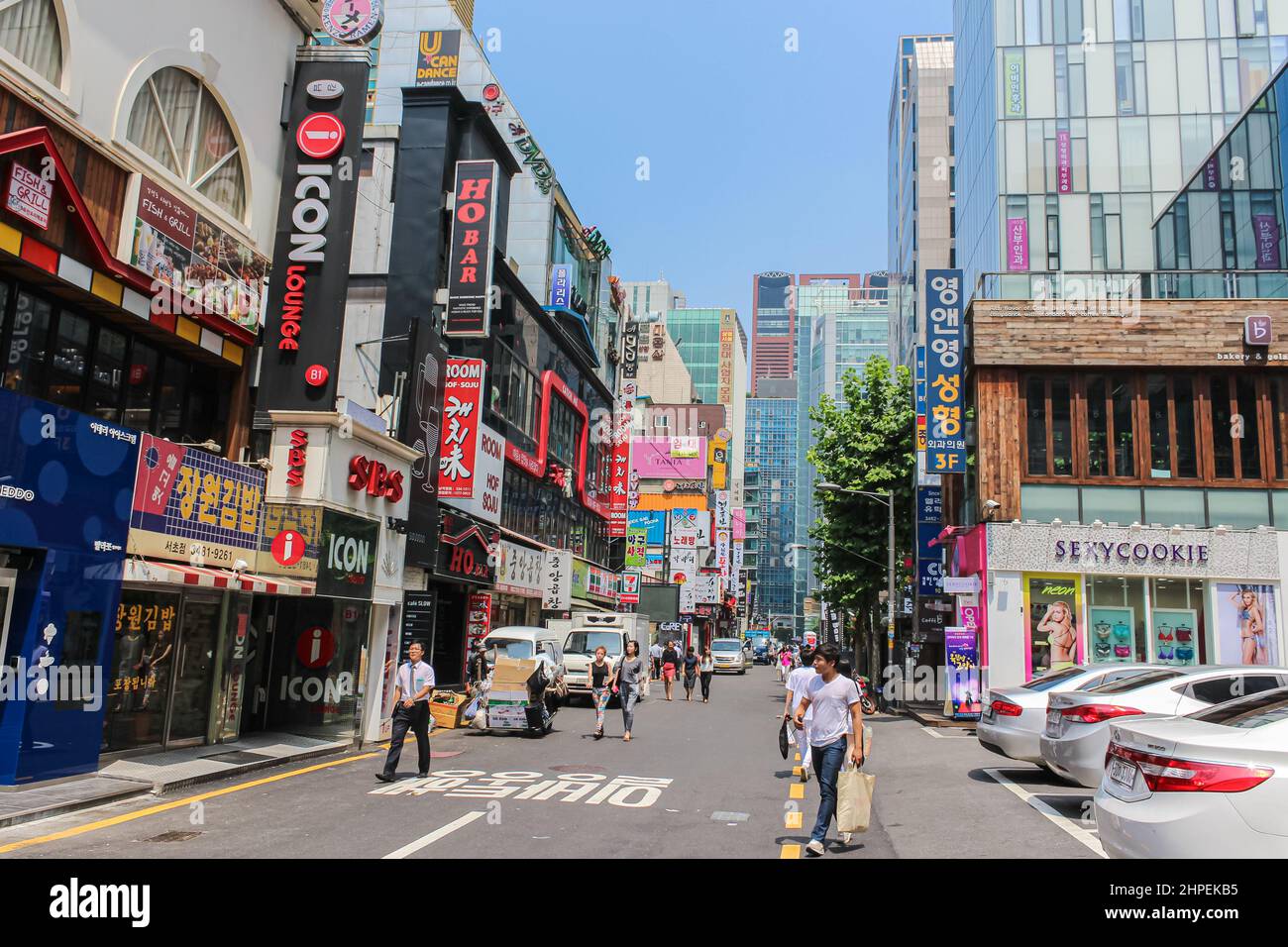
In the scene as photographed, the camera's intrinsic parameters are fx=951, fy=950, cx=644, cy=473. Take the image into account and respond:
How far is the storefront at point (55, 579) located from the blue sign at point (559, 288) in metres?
26.9

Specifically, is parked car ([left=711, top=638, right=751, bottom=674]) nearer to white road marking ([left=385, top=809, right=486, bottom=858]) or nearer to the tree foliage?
the tree foliage

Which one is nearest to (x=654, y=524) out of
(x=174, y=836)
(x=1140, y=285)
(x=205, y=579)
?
(x=1140, y=285)

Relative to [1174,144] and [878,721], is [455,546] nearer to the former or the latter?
[878,721]

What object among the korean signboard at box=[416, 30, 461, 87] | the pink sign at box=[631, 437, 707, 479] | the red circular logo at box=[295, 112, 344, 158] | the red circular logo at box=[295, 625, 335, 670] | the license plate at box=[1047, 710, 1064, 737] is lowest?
the license plate at box=[1047, 710, 1064, 737]

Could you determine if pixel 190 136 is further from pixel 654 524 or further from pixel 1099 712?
pixel 654 524

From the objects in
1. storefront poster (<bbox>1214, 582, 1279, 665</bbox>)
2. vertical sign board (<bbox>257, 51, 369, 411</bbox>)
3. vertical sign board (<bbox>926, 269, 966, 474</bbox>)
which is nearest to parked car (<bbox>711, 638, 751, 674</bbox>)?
vertical sign board (<bbox>926, 269, 966, 474</bbox>)

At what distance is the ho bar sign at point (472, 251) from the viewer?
958 inches

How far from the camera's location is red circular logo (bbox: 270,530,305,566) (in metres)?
15.1

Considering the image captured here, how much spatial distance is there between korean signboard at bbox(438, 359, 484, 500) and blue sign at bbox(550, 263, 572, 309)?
12510 millimetres

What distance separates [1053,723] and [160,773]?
418 inches

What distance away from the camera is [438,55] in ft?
113

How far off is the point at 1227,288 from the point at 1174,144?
90.5 ft

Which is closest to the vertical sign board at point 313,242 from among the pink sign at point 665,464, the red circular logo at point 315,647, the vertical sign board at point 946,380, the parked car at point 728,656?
the red circular logo at point 315,647
